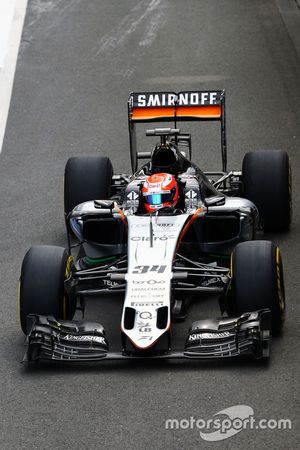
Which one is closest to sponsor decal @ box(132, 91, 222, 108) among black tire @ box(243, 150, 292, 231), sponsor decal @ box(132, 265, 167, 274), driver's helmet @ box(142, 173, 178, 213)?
black tire @ box(243, 150, 292, 231)

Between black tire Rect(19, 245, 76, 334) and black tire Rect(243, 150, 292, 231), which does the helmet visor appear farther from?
black tire Rect(243, 150, 292, 231)

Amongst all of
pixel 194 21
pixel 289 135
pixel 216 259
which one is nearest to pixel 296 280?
pixel 216 259

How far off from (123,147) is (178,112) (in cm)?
386

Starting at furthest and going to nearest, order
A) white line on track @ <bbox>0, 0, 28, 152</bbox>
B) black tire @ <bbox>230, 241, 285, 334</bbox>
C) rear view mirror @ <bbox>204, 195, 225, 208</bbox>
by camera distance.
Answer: white line on track @ <bbox>0, 0, 28, 152</bbox>, rear view mirror @ <bbox>204, 195, 225, 208</bbox>, black tire @ <bbox>230, 241, 285, 334</bbox>

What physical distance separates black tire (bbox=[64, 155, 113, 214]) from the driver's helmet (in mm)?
1598

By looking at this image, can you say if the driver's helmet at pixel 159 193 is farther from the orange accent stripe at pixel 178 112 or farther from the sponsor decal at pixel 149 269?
the orange accent stripe at pixel 178 112

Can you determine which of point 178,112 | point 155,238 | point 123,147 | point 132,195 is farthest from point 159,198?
point 123,147

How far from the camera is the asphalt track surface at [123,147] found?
10281 millimetres

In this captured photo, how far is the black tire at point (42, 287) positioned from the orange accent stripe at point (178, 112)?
12.2 feet

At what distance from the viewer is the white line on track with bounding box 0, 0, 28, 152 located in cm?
2112

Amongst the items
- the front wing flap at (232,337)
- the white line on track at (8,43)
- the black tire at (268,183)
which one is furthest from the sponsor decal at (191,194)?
the white line on track at (8,43)

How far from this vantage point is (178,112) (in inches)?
590

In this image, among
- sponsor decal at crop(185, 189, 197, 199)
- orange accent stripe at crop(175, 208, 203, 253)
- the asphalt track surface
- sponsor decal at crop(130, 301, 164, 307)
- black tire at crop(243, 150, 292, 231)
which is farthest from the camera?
black tire at crop(243, 150, 292, 231)

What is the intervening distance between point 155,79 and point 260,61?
2.08 m
